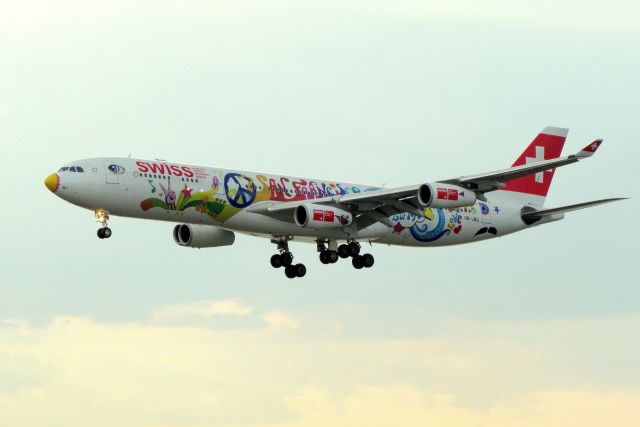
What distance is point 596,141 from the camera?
61375 mm

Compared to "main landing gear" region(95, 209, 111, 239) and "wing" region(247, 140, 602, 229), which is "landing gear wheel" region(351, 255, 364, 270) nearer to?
"wing" region(247, 140, 602, 229)

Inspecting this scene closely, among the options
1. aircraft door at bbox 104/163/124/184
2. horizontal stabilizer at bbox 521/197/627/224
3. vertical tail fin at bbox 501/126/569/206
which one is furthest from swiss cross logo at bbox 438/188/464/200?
aircraft door at bbox 104/163/124/184

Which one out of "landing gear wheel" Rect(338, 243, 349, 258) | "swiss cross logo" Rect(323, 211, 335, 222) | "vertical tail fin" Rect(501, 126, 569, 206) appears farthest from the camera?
"vertical tail fin" Rect(501, 126, 569, 206)

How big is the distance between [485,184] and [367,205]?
6137mm

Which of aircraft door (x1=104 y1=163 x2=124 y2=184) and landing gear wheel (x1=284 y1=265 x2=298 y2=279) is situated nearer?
aircraft door (x1=104 y1=163 x2=124 y2=184)

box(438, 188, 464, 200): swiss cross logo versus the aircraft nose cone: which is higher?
the aircraft nose cone

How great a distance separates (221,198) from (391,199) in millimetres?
8251

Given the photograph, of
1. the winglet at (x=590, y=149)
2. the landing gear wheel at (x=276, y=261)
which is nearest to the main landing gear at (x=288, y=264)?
the landing gear wheel at (x=276, y=261)

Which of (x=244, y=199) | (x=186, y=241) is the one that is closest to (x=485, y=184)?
(x=244, y=199)

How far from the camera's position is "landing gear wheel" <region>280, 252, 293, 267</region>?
235 ft

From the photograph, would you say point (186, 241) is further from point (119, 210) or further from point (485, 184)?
point (485, 184)

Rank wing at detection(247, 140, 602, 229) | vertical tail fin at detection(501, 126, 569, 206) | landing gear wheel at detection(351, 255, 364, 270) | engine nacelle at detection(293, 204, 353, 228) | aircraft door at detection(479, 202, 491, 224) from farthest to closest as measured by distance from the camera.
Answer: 1. vertical tail fin at detection(501, 126, 569, 206)
2. aircraft door at detection(479, 202, 491, 224)
3. landing gear wheel at detection(351, 255, 364, 270)
4. engine nacelle at detection(293, 204, 353, 228)
5. wing at detection(247, 140, 602, 229)

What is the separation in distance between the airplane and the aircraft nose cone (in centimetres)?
4

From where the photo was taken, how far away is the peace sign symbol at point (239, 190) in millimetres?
65688
